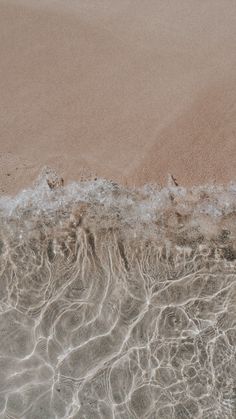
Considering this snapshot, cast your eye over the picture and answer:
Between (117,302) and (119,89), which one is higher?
(119,89)

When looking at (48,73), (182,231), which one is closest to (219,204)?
(182,231)

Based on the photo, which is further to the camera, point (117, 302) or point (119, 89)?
point (119, 89)

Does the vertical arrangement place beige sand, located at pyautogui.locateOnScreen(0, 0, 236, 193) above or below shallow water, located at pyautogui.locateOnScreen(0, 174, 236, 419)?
above

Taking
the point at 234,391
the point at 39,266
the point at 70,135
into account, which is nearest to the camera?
the point at 234,391

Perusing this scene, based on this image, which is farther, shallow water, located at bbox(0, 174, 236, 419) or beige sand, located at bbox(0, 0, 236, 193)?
beige sand, located at bbox(0, 0, 236, 193)

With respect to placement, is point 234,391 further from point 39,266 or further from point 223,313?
point 39,266
